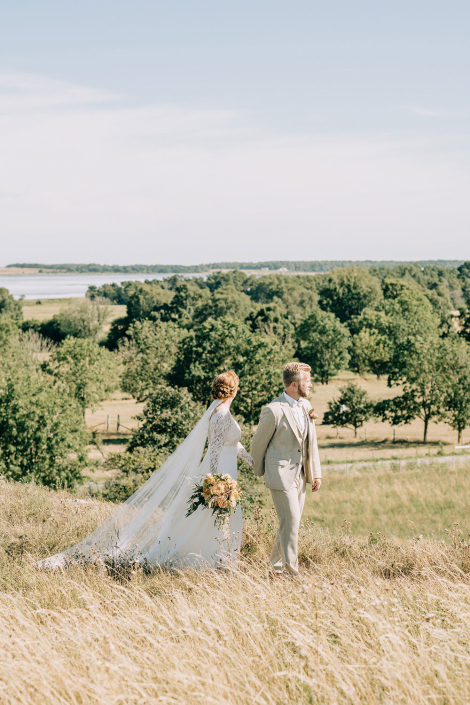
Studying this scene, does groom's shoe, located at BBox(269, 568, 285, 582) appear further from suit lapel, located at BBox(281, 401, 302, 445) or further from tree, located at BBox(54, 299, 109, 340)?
tree, located at BBox(54, 299, 109, 340)

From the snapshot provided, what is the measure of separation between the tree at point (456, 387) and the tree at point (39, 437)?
28.2 m

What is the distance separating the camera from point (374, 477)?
31547 mm

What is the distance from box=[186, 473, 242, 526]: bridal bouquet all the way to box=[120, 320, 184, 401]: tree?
44.8 m

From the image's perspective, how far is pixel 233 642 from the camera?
395 centimetres

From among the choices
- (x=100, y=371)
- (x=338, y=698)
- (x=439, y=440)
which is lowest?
(x=439, y=440)

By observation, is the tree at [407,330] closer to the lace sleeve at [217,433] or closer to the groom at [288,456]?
the lace sleeve at [217,433]

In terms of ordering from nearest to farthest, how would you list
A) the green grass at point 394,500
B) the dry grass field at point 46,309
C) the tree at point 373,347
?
the green grass at point 394,500 → the tree at point 373,347 → the dry grass field at point 46,309

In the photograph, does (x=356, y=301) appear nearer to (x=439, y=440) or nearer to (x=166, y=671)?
(x=439, y=440)

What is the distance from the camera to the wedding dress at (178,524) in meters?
6.84

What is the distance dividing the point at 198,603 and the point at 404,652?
182 cm

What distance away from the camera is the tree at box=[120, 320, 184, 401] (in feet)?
174

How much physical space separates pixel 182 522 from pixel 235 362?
37114 mm

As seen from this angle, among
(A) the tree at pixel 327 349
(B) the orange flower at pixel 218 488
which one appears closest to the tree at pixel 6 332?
(A) the tree at pixel 327 349

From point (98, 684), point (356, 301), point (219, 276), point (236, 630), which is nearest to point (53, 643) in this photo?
point (98, 684)
